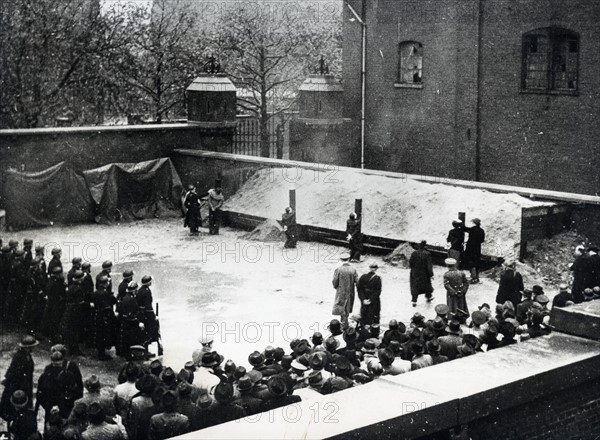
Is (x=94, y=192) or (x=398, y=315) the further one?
(x=94, y=192)

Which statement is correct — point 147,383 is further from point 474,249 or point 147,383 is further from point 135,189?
point 135,189

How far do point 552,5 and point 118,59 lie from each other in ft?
60.9

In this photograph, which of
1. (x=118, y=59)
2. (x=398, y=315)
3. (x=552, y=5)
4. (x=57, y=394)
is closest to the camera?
(x=57, y=394)

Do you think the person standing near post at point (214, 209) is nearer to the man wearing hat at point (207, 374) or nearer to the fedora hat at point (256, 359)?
the man wearing hat at point (207, 374)

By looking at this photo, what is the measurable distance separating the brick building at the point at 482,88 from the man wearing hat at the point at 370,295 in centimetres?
1209

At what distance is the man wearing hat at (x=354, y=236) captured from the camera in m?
19.8

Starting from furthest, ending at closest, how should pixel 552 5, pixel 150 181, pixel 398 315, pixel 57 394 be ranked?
1. pixel 150 181
2. pixel 552 5
3. pixel 398 315
4. pixel 57 394

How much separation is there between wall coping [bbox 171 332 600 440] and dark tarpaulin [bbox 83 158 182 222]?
65.5ft

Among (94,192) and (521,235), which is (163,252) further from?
(521,235)

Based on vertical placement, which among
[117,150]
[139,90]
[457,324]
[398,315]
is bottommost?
[398,315]

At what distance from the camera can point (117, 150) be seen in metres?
27.2

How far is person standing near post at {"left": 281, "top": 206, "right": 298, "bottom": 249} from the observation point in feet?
71.5

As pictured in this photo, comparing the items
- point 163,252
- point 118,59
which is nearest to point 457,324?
point 163,252

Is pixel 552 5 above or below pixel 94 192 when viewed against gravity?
above
